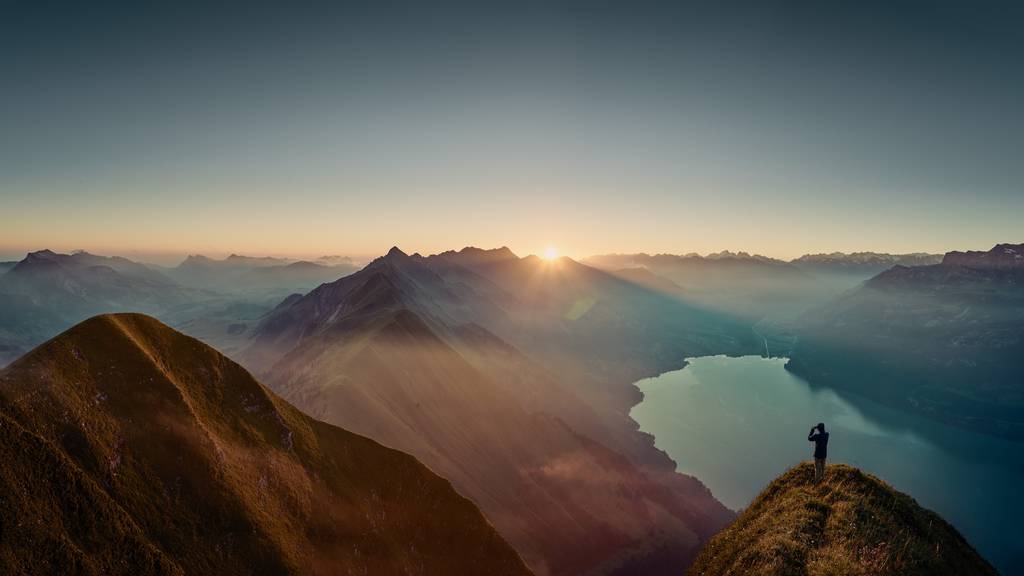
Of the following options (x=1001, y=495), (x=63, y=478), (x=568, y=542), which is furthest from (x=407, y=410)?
(x=1001, y=495)

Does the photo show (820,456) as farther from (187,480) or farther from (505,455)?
(505,455)

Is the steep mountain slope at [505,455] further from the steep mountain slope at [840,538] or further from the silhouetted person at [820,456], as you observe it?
the steep mountain slope at [840,538]

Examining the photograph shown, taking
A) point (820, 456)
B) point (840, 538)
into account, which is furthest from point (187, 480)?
point (820, 456)

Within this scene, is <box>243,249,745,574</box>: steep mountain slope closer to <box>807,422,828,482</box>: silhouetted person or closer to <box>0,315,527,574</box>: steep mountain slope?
<box>0,315,527,574</box>: steep mountain slope

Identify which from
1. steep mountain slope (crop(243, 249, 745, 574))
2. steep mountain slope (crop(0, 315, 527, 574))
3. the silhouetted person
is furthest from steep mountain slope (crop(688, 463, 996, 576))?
steep mountain slope (crop(243, 249, 745, 574))

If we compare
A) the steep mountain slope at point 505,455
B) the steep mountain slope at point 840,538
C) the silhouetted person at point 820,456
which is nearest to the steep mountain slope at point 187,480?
the steep mountain slope at point 840,538

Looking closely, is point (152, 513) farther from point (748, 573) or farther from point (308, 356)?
point (308, 356)
